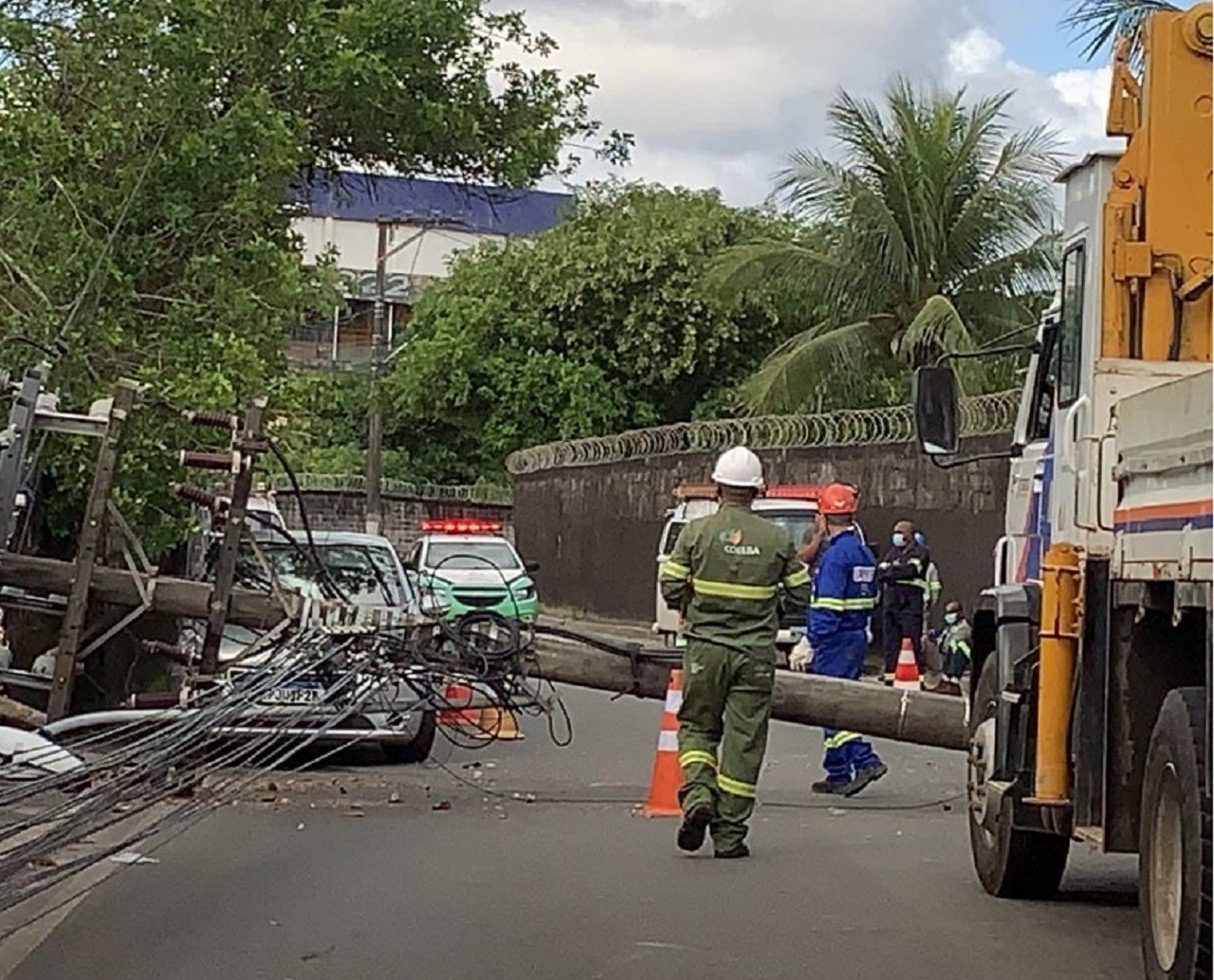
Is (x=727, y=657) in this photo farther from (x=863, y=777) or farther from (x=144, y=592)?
(x=144, y=592)

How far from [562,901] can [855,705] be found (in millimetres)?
2969

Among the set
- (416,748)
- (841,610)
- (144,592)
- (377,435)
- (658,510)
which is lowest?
(416,748)

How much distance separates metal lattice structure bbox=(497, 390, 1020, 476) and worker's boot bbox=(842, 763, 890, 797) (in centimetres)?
791

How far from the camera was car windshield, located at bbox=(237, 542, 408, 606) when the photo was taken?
14336 mm

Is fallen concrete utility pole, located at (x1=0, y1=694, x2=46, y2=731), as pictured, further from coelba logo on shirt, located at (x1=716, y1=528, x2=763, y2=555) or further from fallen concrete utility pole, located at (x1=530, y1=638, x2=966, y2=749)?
coelba logo on shirt, located at (x1=716, y1=528, x2=763, y2=555)

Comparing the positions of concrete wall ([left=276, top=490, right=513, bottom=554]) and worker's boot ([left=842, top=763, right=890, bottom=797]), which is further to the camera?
concrete wall ([left=276, top=490, right=513, bottom=554])

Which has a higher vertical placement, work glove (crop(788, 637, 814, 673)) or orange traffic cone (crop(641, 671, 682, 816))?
work glove (crop(788, 637, 814, 673))

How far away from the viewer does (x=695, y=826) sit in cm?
984

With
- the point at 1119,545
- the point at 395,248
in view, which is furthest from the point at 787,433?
the point at 395,248

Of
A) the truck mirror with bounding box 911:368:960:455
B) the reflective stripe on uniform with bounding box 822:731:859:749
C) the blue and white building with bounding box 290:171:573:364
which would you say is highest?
the blue and white building with bounding box 290:171:573:364

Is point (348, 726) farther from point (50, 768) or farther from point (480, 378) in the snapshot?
point (480, 378)

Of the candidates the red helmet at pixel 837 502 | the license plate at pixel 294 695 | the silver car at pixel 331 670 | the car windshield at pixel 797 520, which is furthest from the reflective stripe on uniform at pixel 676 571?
the car windshield at pixel 797 520

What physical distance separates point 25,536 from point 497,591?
21.8ft

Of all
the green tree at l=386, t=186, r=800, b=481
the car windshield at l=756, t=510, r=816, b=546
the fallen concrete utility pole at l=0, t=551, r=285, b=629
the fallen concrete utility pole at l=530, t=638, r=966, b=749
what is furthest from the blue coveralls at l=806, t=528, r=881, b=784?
the green tree at l=386, t=186, r=800, b=481
